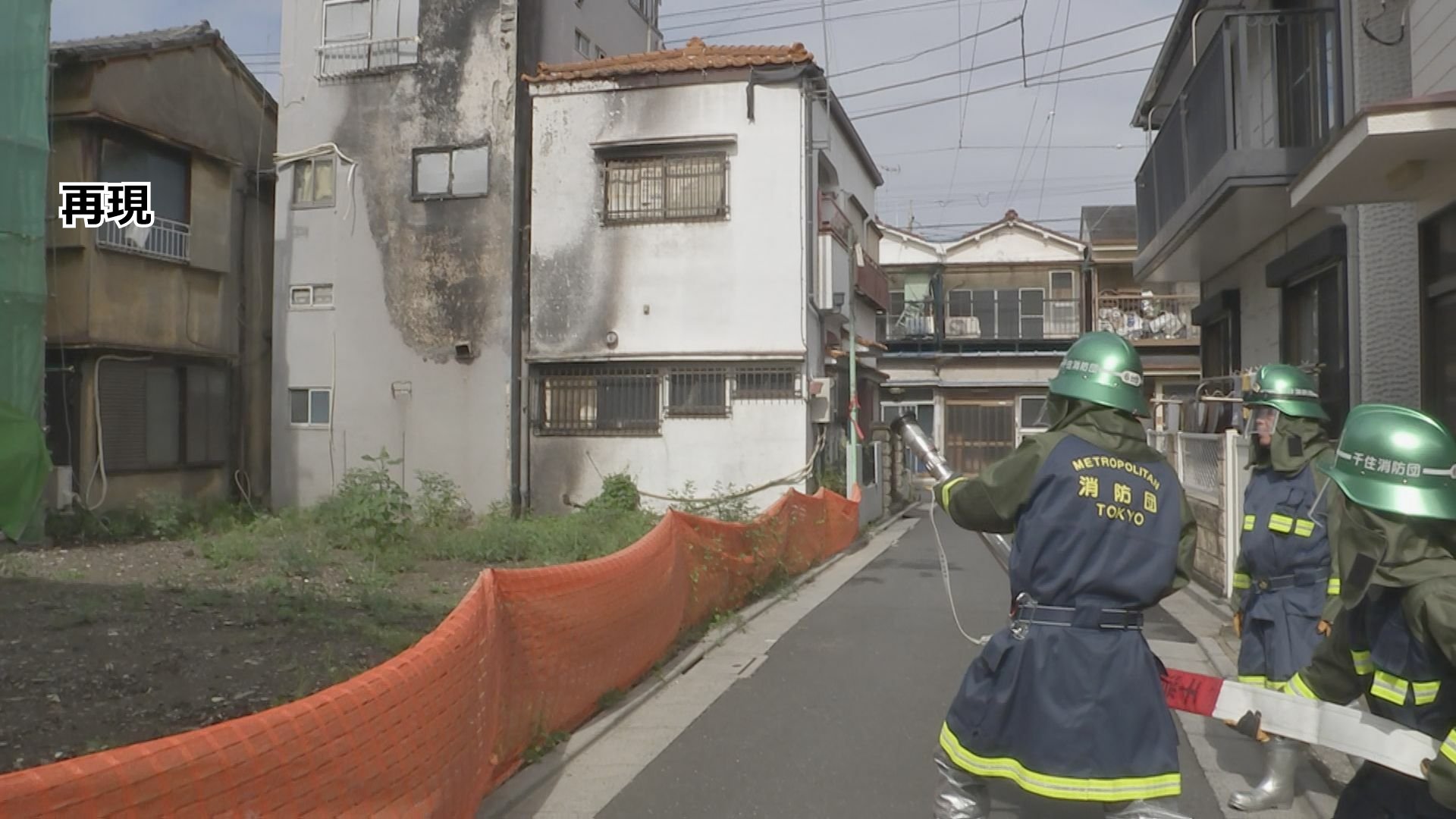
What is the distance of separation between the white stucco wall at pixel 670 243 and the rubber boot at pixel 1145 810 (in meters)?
13.2

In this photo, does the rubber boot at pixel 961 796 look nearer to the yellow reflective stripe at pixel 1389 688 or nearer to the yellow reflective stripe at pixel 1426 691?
the yellow reflective stripe at pixel 1389 688

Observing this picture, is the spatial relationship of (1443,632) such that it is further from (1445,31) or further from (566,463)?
(566,463)

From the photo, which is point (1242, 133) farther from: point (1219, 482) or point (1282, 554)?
point (1282, 554)

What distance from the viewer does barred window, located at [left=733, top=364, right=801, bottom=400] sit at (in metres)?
16.7

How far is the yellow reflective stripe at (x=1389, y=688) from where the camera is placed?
106 inches

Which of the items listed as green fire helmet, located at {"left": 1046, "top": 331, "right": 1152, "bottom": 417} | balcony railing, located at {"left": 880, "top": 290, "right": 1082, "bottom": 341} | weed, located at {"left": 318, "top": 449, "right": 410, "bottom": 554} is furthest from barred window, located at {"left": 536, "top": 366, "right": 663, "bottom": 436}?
balcony railing, located at {"left": 880, "top": 290, "right": 1082, "bottom": 341}

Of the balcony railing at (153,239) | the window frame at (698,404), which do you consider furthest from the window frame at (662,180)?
the balcony railing at (153,239)

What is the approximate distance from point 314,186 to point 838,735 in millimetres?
15218

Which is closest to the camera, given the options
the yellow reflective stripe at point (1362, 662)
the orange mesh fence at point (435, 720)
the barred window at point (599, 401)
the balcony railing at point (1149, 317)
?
the orange mesh fence at point (435, 720)

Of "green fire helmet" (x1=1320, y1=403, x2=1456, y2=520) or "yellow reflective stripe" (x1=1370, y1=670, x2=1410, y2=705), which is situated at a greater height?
"green fire helmet" (x1=1320, y1=403, x2=1456, y2=520)

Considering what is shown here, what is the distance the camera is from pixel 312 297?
18.3m

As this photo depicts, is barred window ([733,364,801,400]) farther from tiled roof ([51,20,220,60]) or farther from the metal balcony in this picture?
tiled roof ([51,20,220,60])

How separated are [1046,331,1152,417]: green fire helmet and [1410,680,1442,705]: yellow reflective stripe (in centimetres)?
120

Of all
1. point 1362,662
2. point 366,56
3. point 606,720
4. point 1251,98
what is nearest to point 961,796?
point 1362,662
